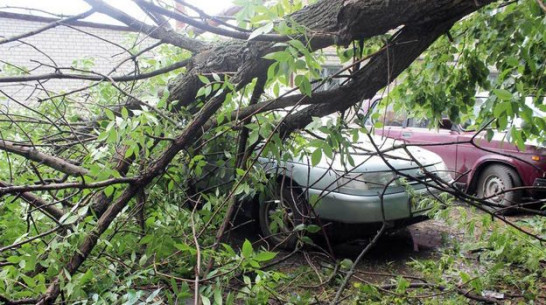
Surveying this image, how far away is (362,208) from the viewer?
3.93 m

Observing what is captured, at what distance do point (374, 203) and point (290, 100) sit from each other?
2188mm

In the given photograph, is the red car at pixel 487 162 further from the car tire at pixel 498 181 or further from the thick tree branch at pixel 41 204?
the thick tree branch at pixel 41 204

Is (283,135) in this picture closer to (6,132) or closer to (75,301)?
(75,301)

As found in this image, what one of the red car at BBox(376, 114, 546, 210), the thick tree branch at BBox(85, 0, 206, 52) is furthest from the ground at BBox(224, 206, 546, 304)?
the thick tree branch at BBox(85, 0, 206, 52)

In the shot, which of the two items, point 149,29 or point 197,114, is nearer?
point 197,114

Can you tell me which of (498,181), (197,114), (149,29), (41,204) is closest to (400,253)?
(498,181)

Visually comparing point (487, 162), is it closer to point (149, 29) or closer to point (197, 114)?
point (197, 114)

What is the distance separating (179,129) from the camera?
219 cm

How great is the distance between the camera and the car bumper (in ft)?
12.9

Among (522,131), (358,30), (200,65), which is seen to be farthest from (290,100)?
(522,131)

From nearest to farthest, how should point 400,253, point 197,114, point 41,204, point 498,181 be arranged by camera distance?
1. point 41,204
2. point 197,114
3. point 400,253
4. point 498,181

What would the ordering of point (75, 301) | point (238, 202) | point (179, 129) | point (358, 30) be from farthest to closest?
1. point (238, 202)
2. point (179, 129)
3. point (358, 30)
4. point (75, 301)

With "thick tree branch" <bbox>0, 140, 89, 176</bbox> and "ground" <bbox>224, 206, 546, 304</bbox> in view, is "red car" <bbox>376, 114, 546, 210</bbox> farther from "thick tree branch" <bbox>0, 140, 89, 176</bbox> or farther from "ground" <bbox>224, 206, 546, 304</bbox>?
"thick tree branch" <bbox>0, 140, 89, 176</bbox>

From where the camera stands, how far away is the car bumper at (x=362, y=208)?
12.9ft
